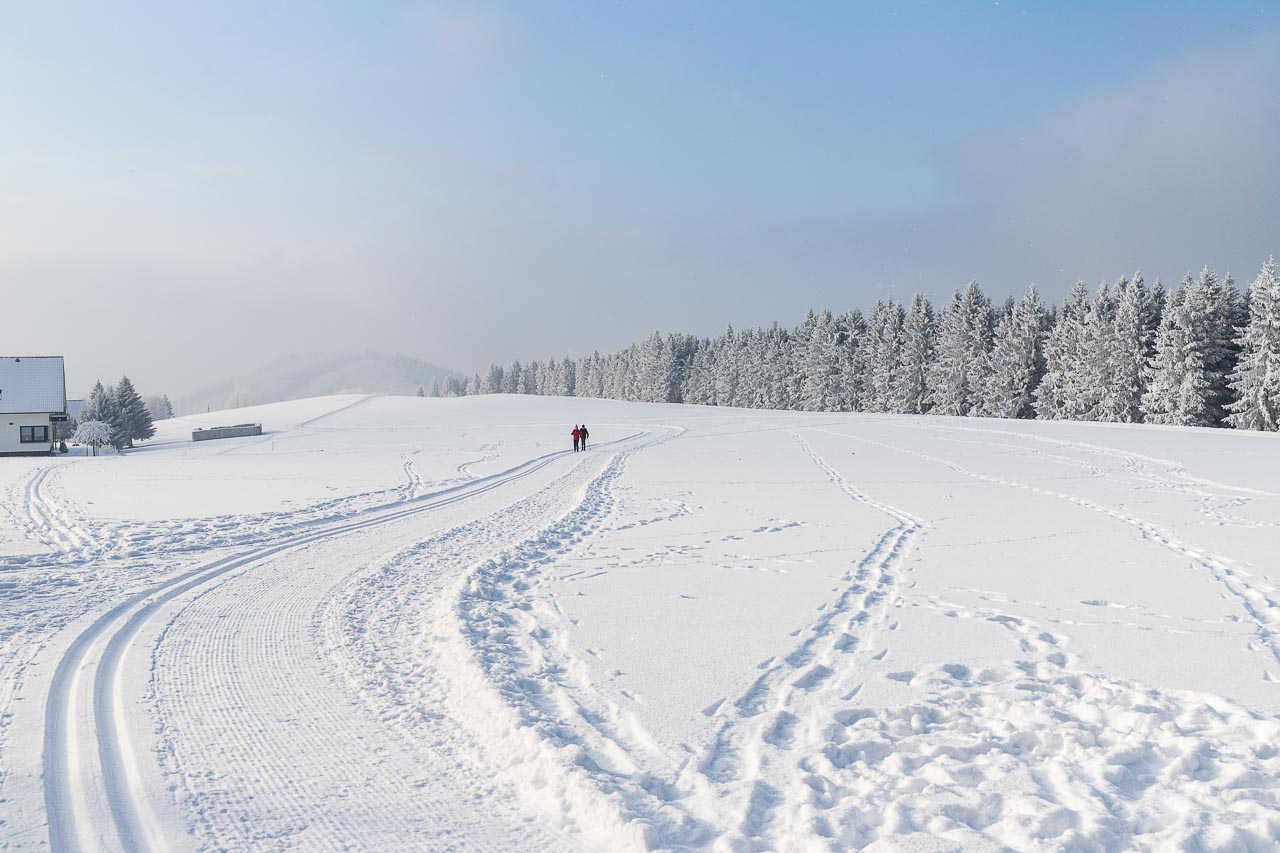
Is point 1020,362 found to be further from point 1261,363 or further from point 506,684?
point 506,684

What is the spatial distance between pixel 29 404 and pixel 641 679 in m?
55.8

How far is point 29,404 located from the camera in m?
47.2

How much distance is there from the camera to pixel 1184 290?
166ft

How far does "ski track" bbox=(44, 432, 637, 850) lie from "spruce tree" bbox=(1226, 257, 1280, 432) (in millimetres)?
54737

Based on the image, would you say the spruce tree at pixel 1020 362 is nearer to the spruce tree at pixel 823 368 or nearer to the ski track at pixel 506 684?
the spruce tree at pixel 823 368

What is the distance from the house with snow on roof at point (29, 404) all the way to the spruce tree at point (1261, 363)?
239 feet

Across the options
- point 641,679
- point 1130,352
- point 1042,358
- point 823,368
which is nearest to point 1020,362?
point 1042,358

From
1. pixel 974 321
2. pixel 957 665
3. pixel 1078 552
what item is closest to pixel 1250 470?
pixel 1078 552

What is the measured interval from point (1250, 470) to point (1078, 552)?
54.5 ft

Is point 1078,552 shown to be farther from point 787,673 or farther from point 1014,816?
point 1014,816

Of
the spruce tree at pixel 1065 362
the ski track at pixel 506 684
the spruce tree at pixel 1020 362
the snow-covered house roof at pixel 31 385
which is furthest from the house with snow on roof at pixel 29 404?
the spruce tree at pixel 1065 362

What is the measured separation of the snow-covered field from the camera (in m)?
4.12

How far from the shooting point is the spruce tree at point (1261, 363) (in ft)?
146

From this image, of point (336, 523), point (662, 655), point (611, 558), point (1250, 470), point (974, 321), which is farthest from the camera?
point (974, 321)
